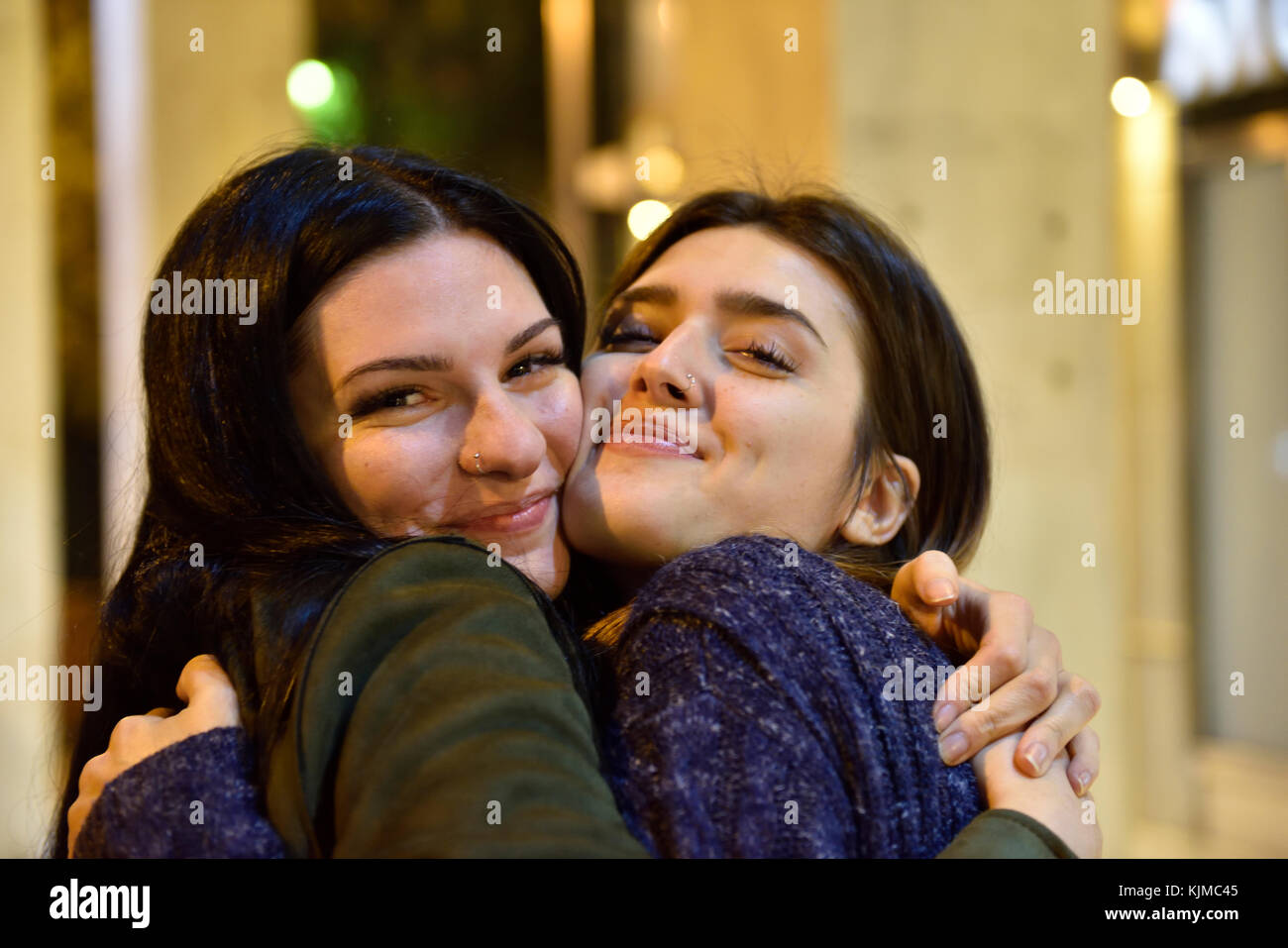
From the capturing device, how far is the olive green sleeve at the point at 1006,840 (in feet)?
3.75

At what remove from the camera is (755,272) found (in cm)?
161

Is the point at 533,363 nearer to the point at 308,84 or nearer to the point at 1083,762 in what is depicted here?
the point at 1083,762

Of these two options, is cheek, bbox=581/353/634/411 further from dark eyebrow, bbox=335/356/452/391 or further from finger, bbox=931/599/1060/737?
finger, bbox=931/599/1060/737

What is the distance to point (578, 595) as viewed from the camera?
172 centimetres

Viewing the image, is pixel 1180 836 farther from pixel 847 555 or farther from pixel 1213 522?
pixel 847 555

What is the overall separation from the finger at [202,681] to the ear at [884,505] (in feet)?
2.90

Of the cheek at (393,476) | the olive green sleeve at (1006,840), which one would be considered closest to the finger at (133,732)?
the cheek at (393,476)

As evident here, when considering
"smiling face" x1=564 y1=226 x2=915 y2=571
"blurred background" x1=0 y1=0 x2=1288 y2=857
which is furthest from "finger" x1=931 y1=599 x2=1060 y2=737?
"blurred background" x1=0 y1=0 x2=1288 y2=857

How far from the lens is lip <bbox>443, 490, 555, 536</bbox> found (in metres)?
1.44

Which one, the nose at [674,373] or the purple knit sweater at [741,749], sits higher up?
the nose at [674,373]

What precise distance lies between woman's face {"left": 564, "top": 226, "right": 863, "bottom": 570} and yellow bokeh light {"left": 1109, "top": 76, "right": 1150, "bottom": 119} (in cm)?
252

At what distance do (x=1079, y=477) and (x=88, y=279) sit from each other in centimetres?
319

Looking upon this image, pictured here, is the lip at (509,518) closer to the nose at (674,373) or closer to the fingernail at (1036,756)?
the nose at (674,373)

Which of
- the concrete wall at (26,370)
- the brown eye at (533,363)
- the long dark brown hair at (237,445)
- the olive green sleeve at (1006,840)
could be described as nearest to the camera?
the olive green sleeve at (1006,840)
